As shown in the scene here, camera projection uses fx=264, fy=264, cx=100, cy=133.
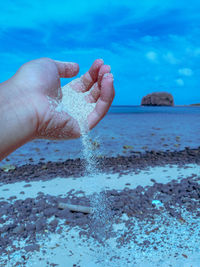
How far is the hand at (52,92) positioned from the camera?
6.86 ft

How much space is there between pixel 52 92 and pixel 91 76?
0.54 m

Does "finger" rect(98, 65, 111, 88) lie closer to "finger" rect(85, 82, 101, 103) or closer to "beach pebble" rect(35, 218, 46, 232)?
"finger" rect(85, 82, 101, 103)

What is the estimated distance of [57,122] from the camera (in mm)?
2217

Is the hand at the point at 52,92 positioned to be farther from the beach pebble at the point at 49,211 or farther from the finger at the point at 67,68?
the beach pebble at the point at 49,211

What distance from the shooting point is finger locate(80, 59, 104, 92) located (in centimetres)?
246

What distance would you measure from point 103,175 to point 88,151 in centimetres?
209

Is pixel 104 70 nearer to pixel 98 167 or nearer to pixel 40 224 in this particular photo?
pixel 40 224

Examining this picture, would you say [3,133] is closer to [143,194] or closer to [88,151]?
[88,151]

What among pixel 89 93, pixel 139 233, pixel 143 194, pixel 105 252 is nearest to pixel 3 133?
pixel 89 93

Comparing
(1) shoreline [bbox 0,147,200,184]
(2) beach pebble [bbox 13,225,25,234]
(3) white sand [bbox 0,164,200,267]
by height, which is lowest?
(3) white sand [bbox 0,164,200,267]

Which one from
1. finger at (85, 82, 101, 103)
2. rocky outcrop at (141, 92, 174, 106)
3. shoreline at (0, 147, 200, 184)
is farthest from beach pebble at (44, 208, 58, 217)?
rocky outcrop at (141, 92, 174, 106)

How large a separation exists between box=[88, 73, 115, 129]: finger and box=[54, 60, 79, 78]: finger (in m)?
0.34

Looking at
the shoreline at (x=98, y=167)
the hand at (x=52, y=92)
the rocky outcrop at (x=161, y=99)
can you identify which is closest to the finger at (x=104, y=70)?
the hand at (x=52, y=92)

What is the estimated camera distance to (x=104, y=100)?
2457mm
